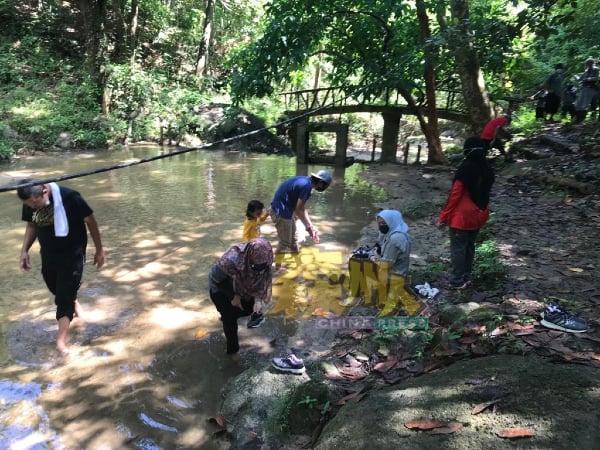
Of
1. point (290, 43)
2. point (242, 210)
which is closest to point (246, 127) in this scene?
point (290, 43)

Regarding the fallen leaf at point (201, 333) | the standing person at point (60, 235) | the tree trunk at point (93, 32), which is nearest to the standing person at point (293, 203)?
the fallen leaf at point (201, 333)

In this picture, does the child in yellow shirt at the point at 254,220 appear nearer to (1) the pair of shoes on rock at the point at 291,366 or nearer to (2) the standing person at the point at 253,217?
(2) the standing person at the point at 253,217

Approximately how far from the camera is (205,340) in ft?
16.2

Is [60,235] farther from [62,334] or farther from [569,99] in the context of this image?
[569,99]

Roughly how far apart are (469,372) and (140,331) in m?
3.61

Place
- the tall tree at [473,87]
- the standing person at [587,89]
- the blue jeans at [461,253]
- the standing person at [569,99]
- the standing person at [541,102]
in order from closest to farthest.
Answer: the blue jeans at [461,253] < the tall tree at [473,87] < the standing person at [587,89] < the standing person at [569,99] < the standing person at [541,102]

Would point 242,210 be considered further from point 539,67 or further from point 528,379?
point 539,67

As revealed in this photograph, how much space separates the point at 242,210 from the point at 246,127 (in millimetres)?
11363

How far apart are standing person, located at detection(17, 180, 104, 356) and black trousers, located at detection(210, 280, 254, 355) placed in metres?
1.48

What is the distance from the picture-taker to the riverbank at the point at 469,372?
2643 millimetres

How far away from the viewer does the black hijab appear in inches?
185

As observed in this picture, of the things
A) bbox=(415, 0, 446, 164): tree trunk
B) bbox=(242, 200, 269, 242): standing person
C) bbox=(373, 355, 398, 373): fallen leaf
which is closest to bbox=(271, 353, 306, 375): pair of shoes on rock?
bbox=(373, 355, 398, 373): fallen leaf

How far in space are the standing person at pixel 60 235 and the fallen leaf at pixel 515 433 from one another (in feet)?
13.0

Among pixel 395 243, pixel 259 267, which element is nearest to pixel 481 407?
pixel 259 267
